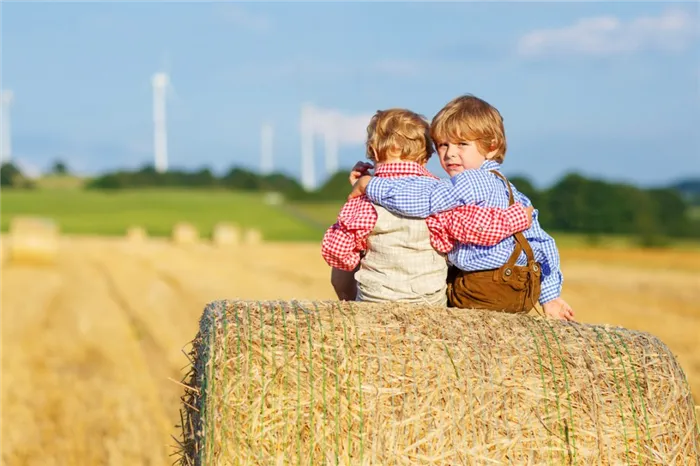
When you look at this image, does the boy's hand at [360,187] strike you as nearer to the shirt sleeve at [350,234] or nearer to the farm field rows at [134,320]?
the shirt sleeve at [350,234]

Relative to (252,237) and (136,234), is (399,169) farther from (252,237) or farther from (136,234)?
(136,234)

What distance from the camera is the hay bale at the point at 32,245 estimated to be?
79.6ft

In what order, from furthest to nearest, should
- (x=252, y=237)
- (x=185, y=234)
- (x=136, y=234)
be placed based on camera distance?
1. (x=136, y=234)
2. (x=252, y=237)
3. (x=185, y=234)

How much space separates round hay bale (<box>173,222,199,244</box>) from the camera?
3588cm

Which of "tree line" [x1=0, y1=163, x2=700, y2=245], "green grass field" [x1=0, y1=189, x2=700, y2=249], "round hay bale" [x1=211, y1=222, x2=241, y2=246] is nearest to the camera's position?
"tree line" [x1=0, y1=163, x2=700, y2=245]

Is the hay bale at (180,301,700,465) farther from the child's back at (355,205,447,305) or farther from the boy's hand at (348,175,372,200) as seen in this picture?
the boy's hand at (348,175,372,200)

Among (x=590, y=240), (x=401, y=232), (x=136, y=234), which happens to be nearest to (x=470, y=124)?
(x=401, y=232)

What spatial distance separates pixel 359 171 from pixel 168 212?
39.2 meters

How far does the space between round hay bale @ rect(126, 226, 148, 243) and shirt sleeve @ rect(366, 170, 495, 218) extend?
3247cm

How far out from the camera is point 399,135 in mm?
5199

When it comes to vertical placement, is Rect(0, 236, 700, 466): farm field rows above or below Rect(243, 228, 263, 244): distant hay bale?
above

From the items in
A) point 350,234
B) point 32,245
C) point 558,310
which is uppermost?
point 350,234

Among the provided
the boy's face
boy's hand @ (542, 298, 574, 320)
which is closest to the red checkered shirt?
the boy's face

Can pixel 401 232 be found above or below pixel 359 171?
below
